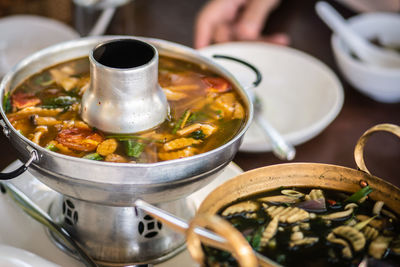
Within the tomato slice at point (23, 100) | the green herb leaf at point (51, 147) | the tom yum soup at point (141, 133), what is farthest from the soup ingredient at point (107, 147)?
the tomato slice at point (23, 100)

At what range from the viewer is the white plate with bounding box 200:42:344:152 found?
223 centimetres

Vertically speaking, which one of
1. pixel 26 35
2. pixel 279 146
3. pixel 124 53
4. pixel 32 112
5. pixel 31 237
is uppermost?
pixel 124 53

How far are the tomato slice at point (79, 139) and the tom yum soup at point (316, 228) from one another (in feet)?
1.36

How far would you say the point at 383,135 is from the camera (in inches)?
86.6

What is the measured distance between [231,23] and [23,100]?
181cm

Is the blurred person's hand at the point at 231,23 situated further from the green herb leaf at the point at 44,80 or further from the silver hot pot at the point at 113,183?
the green herb leaf at the point at 44,80

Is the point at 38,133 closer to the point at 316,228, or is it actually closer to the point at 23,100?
the point at 23,100

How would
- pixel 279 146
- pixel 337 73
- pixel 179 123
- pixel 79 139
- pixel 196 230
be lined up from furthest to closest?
pixel 337 73 → pixel 279 146 → pixel 179 123 → pixel 79 139 → pixel 196 230

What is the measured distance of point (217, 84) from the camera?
167 centimetres

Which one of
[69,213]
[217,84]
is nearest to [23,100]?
[69,213]

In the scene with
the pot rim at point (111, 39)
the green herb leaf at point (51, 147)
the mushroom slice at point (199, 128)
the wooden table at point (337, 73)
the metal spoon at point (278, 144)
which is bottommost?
the wooden table at point (337, 73)

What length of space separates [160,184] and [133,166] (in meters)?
0.10

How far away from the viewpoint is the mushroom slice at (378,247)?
3.82 ft

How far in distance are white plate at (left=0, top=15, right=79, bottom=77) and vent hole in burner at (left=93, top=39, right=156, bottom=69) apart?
58.0 inches
